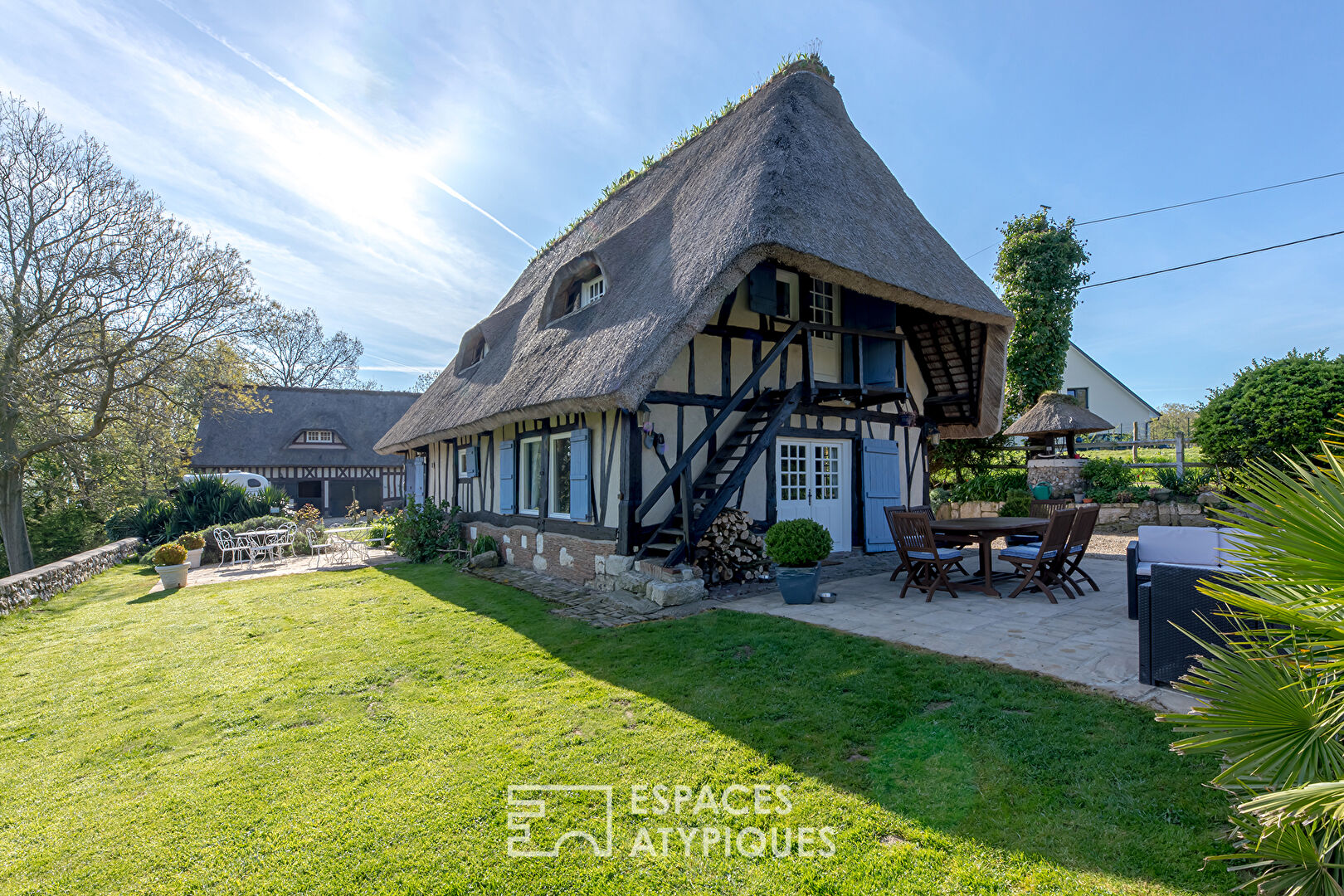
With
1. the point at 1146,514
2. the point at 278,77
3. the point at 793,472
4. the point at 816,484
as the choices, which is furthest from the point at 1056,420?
the point at 278,77

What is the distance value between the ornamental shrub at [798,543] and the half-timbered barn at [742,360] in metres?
0.95

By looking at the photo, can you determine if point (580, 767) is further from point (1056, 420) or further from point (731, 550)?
point (1056, 420)

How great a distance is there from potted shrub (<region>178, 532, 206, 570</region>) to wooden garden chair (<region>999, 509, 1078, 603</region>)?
12324 mm

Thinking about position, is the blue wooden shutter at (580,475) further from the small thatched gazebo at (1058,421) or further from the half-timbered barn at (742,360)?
the small thatched gazebo at (1058,421)

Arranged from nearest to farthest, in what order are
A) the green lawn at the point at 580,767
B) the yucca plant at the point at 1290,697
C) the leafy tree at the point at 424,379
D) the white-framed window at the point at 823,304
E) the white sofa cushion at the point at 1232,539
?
the yucca plant at the point at 1290,697 < the white sofa cushion at the point at 1232,539 < the green lawn at the point at 580,767 < the white-framed window at the point at 823,304 < the leafy tree at the point at 424,379

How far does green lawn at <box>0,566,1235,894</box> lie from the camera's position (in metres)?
2.14

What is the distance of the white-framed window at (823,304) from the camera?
8.84 m

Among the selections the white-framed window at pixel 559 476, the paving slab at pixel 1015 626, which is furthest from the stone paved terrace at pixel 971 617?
the white-framed window at pixel 559 476

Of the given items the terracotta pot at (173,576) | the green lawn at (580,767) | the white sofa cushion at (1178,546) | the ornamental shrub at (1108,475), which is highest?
the ornamental shrub at (1108,475)

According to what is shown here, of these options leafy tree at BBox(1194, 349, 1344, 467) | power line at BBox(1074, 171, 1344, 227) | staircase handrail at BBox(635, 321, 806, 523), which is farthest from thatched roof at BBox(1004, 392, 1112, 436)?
staircase handrail at BBox(635, 321, 806, 523)

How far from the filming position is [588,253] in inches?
348

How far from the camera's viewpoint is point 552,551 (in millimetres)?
8500

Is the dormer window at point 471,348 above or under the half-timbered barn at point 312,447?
above

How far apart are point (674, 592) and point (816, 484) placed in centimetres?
354
